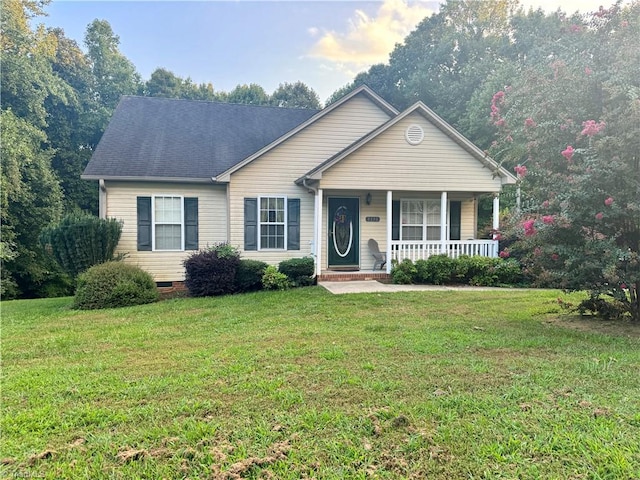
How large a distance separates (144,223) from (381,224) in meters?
7.26

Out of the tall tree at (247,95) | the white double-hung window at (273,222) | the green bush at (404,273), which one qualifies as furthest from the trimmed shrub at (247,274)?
the tall tree at (247,95)

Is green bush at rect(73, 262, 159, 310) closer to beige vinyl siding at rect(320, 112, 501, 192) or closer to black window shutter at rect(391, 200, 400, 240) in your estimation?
beige vinyl siding at rect(320, 112, 501, 192)

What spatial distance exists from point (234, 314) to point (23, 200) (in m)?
14.1

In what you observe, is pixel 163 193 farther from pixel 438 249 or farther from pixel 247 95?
pixel 247 95

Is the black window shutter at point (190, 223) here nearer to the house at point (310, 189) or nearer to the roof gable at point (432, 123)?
the house at point (310, 189)

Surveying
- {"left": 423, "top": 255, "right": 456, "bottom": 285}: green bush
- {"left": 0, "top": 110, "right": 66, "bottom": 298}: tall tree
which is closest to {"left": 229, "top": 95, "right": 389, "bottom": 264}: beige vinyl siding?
{"left": 423, "top": 255, "right": 456, "bottom": 285}: green bush

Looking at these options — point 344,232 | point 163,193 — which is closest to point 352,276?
point 344,232

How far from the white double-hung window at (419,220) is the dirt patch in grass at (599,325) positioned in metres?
6.60

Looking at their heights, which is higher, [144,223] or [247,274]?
[144,223]

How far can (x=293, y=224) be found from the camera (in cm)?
1241

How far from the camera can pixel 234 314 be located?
7.34 meters

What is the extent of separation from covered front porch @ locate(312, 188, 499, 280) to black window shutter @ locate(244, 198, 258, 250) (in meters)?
1.85

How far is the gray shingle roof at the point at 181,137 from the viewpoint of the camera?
11797mm

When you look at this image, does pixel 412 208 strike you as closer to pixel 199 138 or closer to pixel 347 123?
pixel 347 123
